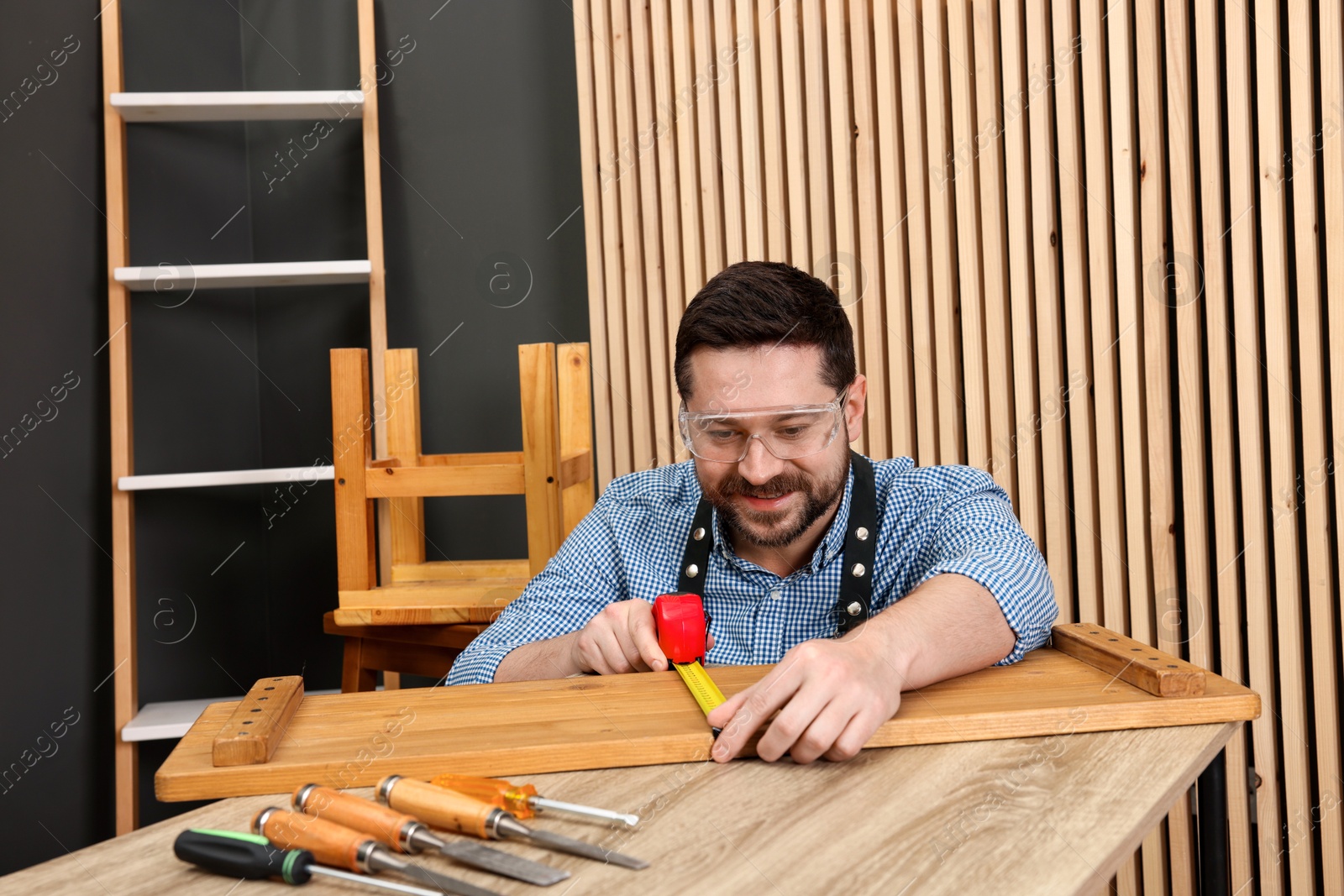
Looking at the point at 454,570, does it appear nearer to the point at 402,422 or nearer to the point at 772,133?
the point at 402,422

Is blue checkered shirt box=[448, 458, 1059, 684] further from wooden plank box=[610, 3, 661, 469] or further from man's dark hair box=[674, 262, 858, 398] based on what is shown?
wooden plank box=[610, 3, 661, 469]

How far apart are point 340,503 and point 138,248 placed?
3.53 ft

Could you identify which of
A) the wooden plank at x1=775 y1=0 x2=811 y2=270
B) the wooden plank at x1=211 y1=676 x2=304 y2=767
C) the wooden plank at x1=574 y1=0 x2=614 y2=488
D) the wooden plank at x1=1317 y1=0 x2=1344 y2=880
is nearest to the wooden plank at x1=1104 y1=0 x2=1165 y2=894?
the wooden plank at x1=1317 y1=0 x2=1344 y2=880

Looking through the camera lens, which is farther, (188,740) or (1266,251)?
(1266,251)

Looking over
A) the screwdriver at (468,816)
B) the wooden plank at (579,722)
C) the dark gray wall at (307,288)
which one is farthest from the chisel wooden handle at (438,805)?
the dark gray wall at (307,288)

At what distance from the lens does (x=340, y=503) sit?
8.19ft

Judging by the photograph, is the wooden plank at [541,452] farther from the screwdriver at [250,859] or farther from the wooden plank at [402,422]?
the screwdriver at [250,859]

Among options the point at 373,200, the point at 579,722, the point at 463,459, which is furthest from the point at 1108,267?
the point at 373,200

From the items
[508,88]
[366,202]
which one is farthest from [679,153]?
[366,202]

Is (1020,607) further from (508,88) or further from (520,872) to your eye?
(508,88)

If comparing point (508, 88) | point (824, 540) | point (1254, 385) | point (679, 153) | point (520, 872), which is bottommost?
point (520, 872)

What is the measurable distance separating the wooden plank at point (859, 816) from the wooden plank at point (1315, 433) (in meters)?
1.30

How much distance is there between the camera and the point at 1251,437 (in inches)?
86.0

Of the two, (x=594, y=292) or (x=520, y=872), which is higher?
(x=594, y=292)
